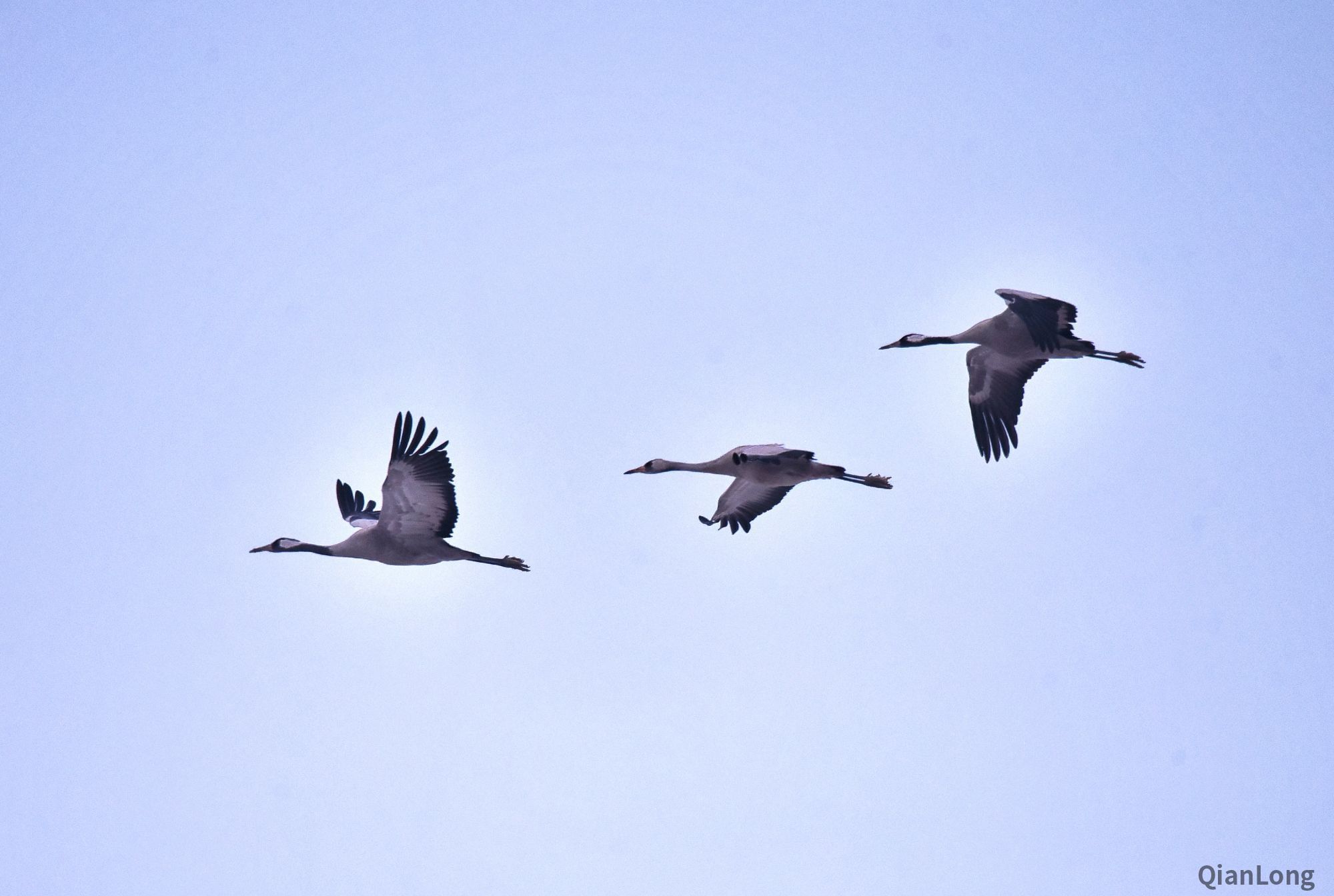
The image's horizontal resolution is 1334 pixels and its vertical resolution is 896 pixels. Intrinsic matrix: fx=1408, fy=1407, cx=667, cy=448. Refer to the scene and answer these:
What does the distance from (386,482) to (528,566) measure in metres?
2.24

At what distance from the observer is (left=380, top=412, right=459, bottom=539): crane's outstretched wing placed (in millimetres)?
17047

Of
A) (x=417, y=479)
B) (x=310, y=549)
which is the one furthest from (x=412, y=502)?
(x=310, y=549)

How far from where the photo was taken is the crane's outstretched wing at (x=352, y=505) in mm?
19672

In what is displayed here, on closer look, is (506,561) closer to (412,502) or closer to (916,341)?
(412,502)

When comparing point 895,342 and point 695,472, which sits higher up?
point 895,342

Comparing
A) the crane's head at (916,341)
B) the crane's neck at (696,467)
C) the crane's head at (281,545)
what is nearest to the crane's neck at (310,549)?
the crane's head at (281,545)

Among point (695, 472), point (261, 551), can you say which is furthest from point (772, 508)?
point (261, 551)

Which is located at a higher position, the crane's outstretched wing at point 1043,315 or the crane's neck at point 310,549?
the crane's outstretched wing at point 1043,315

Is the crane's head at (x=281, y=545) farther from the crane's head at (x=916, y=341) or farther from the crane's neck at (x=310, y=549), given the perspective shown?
the crane's head at (x=916, y=341)

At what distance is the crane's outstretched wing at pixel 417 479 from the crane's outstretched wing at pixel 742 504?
450 centimetres

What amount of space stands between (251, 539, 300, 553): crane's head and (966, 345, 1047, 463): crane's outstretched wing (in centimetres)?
984

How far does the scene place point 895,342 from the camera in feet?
69.4

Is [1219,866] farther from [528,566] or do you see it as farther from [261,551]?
[261,551]

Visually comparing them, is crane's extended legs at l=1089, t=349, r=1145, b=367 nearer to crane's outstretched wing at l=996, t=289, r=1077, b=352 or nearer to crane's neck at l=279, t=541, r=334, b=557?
crane's outstretched wing at l=996, t=289, r=1077, b=352
